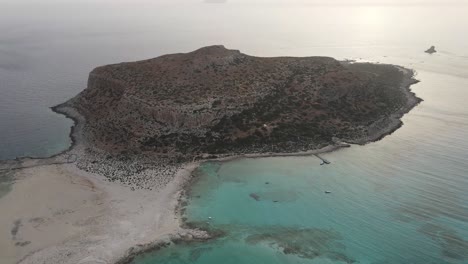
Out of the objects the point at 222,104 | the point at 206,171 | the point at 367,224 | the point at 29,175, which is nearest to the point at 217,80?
the point at 222,104

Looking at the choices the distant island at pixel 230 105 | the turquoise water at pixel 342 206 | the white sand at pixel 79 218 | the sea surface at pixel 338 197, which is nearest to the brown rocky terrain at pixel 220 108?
the distant island at pixel 230 105

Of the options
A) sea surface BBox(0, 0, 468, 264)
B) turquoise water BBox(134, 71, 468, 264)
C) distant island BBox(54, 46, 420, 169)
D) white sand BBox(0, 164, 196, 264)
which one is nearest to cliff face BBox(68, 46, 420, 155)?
distant island BBox(54, 46, 420, 169)

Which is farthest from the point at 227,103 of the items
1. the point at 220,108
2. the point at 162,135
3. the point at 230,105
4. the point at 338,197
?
the point at 338,197

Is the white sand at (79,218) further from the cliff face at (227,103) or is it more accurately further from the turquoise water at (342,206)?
the cliff face at (227,103)

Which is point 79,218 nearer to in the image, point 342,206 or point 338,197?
point 342,206

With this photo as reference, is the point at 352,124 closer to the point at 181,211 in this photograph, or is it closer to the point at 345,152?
the point at 345,152
